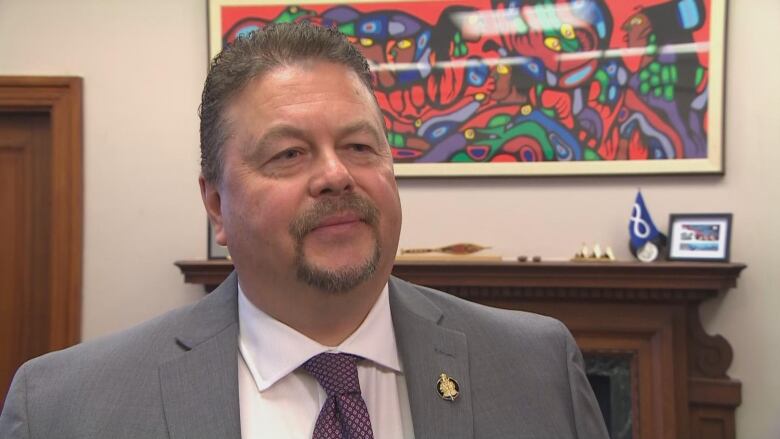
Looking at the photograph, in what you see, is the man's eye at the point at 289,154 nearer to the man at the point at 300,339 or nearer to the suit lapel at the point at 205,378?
the man at the point at 300,339

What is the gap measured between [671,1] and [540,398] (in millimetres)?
2073

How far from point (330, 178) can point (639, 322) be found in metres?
1.92

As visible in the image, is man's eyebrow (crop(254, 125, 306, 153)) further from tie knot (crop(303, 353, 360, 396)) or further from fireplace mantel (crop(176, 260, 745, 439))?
fireplace mantel (crop(176, 260, 745, 439))

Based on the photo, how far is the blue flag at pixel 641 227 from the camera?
2516 millimetres

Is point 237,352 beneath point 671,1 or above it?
beneath

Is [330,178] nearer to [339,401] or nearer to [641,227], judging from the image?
[339,401]

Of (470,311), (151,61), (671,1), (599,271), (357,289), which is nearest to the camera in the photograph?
(357,289)

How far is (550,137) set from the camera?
267cm

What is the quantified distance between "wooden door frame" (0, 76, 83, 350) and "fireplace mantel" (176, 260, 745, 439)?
2.43 ft

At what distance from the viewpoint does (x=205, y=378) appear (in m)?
1.01

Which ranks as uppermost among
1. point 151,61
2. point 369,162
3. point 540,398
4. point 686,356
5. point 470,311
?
point 151,61

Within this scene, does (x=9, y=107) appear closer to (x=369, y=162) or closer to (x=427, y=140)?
(x=427, y=140)

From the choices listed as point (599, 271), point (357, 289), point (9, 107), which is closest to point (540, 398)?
Answer: point (357, 289)

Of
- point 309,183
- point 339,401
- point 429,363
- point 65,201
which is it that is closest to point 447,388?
point 429,363
